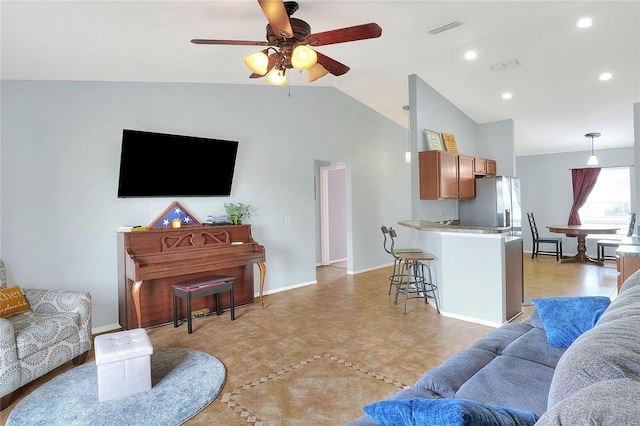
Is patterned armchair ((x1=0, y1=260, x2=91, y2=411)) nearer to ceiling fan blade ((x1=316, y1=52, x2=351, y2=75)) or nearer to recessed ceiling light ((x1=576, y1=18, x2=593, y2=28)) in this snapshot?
ceiling fan blade ((x1=316, y1=52, x2=351, y2=75))

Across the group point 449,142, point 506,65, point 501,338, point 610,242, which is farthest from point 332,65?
point 610,242

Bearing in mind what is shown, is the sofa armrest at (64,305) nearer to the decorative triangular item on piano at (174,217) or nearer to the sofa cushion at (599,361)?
the decorative triangular item on piano at (174,217)

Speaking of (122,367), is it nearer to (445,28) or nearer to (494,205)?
(445,28)

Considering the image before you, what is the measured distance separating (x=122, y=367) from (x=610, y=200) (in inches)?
372

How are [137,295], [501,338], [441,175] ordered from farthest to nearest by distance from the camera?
[441,175] < [137,295] < [501,338]

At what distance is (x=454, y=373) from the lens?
178 centimetres

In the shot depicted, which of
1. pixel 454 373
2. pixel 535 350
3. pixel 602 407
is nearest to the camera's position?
pixel 602 407

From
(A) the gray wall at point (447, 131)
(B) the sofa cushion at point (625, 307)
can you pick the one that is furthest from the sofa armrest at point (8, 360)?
(A) the gray wall at point (447, 131)

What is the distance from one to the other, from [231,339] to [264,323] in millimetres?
533

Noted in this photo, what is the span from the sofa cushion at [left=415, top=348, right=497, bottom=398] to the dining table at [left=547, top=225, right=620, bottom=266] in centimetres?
634

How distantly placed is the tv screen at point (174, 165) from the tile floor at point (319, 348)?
1.51 meters

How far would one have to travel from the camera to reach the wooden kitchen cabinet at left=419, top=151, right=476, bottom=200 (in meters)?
5.11

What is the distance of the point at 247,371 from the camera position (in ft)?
9.36

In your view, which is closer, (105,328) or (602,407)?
(602,407)
